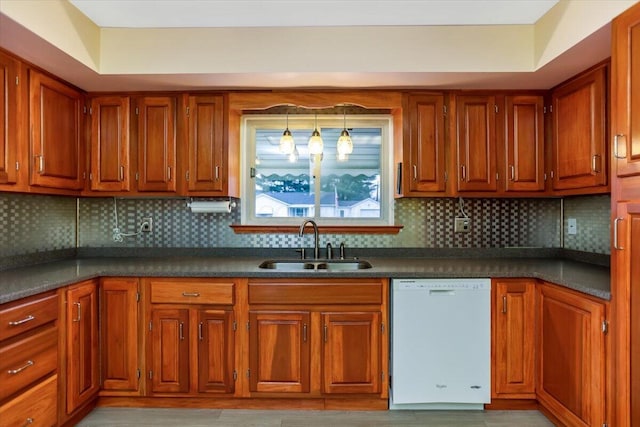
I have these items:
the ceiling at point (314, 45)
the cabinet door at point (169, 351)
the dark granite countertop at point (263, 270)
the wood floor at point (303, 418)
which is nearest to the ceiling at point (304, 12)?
the ceiling at point (314, 45)

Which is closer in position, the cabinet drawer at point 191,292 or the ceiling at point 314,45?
the ceiling at point 314,45

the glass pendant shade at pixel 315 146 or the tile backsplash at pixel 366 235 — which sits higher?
the glass pendant shade at pixel 315 146

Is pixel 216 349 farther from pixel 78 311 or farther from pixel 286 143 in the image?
pixel 286 143

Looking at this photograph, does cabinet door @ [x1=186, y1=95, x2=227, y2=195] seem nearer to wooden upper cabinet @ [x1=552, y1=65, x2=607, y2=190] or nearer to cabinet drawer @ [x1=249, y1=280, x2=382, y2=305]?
cabinet drawer @ [x1=249, y1=280, x2=382, y2=305]

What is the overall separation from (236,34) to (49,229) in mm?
1874

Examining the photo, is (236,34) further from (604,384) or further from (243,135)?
(604,384)

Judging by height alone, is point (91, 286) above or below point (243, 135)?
below

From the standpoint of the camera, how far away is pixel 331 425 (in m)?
2.23

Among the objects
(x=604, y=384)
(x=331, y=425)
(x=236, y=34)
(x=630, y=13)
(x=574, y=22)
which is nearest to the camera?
(x=630, y=13)

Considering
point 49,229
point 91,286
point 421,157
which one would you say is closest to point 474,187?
point 421,157

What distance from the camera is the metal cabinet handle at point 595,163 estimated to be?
2.25 m

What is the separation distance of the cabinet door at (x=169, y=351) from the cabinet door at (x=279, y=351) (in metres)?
0.40

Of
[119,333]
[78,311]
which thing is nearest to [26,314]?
[78,311]

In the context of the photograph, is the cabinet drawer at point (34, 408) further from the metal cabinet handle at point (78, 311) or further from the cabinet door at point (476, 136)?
the cabinet door at point (476, 136)
